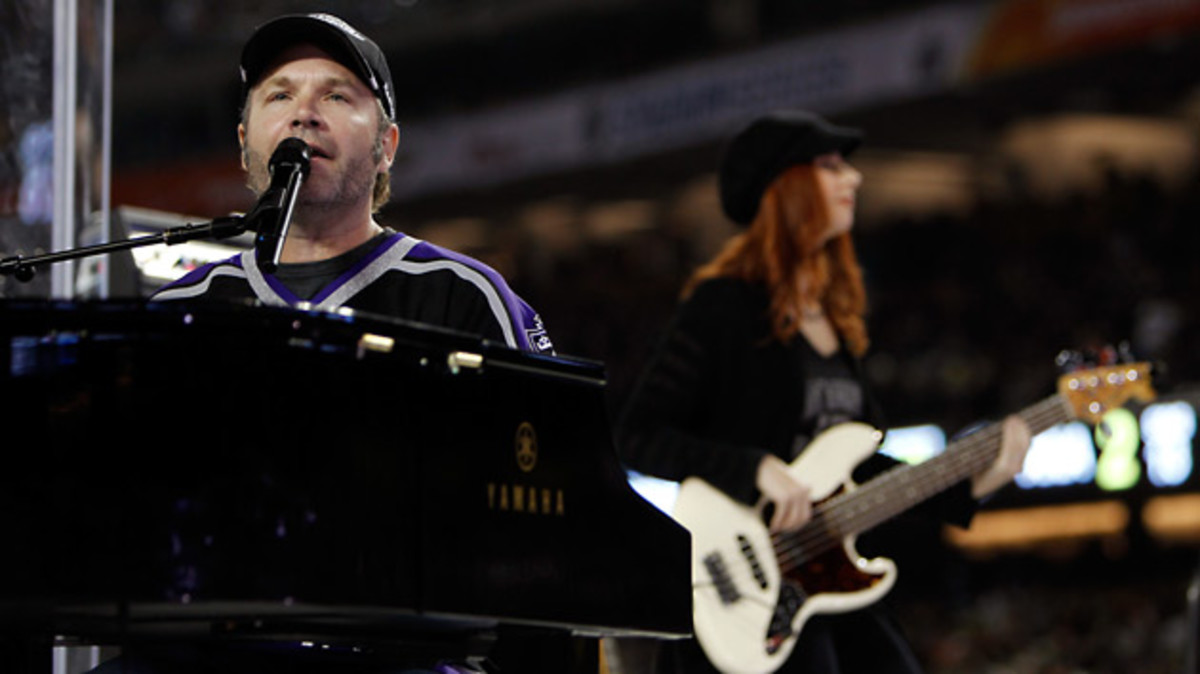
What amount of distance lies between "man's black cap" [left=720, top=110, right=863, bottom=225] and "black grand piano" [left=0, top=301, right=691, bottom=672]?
2.40 m

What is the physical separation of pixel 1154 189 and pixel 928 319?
2.24m

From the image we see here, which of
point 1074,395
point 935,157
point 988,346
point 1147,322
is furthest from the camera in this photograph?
point 935,157

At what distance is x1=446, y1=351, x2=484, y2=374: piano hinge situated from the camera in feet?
7.76

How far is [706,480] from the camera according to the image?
437 cm

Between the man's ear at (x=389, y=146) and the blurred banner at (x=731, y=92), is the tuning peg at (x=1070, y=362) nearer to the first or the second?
the man's ear at (x=389, y=146)

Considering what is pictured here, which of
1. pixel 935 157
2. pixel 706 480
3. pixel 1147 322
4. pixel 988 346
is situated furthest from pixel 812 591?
pixel 935 157

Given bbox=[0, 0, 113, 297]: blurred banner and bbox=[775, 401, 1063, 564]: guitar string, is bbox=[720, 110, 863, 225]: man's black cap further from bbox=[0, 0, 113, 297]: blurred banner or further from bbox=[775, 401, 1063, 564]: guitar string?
bbox=[0, 0, 113, 297]: blurred banner

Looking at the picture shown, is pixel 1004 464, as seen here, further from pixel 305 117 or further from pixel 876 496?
pixel 305 117

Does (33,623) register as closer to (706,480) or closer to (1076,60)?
(706,480)

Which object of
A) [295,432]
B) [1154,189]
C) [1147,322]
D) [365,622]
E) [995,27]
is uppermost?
[995,27]

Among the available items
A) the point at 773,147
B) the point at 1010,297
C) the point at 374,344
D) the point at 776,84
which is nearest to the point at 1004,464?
the point at 773,147

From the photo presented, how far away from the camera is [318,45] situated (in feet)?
9.40

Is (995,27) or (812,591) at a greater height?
(995,27)

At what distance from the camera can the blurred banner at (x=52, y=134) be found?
4.61 meters
